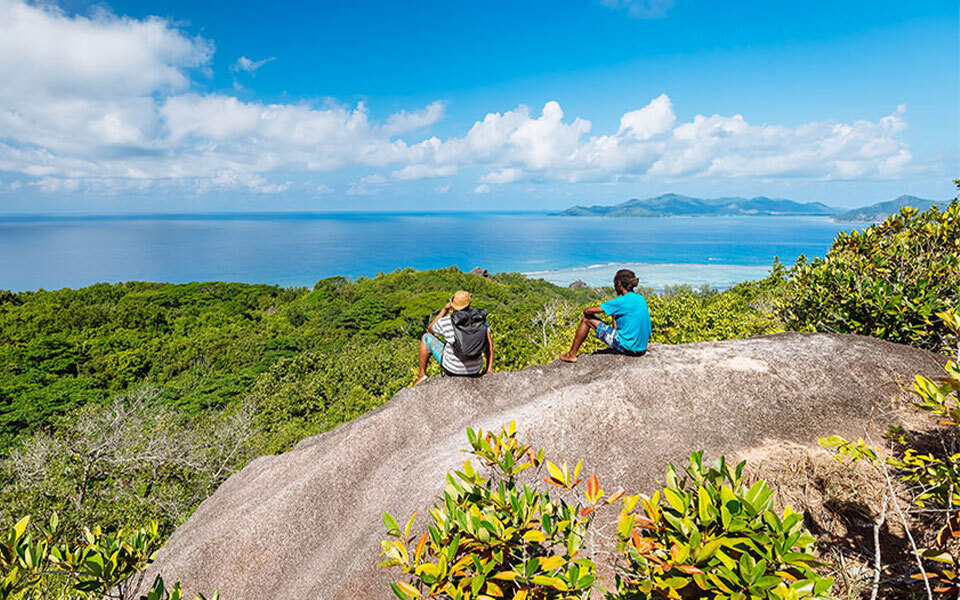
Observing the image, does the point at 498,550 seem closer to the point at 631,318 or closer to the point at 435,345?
the point at 631,318

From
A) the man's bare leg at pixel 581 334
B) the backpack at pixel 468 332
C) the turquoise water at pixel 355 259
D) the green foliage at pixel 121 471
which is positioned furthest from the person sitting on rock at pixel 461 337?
the turquoise water at pixel 355 259

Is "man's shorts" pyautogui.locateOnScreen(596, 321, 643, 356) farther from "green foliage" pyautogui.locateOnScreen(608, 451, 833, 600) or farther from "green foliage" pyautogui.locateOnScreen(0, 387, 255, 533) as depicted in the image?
"green foliage" pyautogui.locateOnScreen(0, 387, 255, 533)

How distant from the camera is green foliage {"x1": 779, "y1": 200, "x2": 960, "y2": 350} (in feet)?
21.0

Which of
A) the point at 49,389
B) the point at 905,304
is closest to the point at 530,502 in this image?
the point at 905,304

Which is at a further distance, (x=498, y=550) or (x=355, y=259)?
(x=355, y=259)

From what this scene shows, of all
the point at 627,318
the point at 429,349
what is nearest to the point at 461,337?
the point at 429,349

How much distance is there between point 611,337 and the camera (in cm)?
672

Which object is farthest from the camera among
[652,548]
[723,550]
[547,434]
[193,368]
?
[193,368]

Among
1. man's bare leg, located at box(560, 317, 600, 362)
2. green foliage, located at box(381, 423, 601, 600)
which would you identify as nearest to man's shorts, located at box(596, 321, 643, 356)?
man's bare leg, located at box(560, 317, 600, 362)

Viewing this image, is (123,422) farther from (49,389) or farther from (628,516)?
(628,516)

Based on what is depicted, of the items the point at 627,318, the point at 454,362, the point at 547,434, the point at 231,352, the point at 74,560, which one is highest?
the point at 627,318

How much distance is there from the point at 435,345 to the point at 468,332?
781mm

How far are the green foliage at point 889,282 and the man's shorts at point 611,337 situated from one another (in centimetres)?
373

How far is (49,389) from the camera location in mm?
27797
